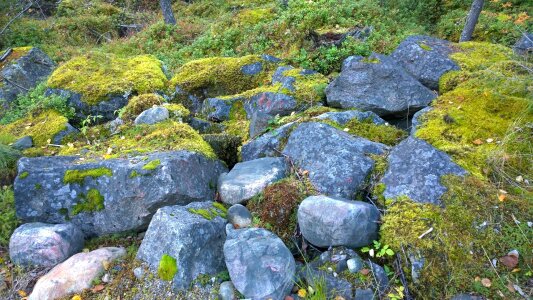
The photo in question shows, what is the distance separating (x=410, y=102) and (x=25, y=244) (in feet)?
16.5

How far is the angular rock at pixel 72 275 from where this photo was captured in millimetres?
3598

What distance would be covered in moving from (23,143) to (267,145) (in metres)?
3.62

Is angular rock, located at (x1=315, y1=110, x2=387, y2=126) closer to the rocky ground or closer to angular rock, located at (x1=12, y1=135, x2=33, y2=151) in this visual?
the rocky ground

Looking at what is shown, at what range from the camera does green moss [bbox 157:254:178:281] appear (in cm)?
344

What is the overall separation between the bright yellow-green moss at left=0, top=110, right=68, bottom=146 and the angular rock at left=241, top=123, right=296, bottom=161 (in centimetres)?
292

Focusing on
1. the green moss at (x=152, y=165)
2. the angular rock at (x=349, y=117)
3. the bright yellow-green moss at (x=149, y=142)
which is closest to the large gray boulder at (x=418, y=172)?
the angular rock at (x=349, y=117)

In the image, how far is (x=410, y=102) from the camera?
214 inches

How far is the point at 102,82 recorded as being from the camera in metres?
6.76

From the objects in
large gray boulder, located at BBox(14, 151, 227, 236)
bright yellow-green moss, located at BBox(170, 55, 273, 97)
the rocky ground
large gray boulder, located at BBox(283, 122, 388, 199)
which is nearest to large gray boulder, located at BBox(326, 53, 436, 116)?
the rocky ground

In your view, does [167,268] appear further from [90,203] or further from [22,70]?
[22,70]

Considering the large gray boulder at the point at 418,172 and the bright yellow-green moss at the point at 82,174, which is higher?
the large gray boulder at the point at 418,172

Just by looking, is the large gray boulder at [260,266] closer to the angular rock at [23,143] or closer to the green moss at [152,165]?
the green moss at [152,165]

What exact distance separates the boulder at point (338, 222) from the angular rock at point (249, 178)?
0.72 metres

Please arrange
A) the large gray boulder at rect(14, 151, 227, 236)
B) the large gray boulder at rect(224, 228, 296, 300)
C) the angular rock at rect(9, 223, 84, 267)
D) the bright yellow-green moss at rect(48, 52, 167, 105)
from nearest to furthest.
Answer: the large gray boulder at rect(224, 228, 296, 300) < the angular rock at rect(9, 223, 84, 267) < the large gray boulder at rect(14, 151, 227, 236) < the bright yellow-green moss at rect(48, 52, 167, 105)
